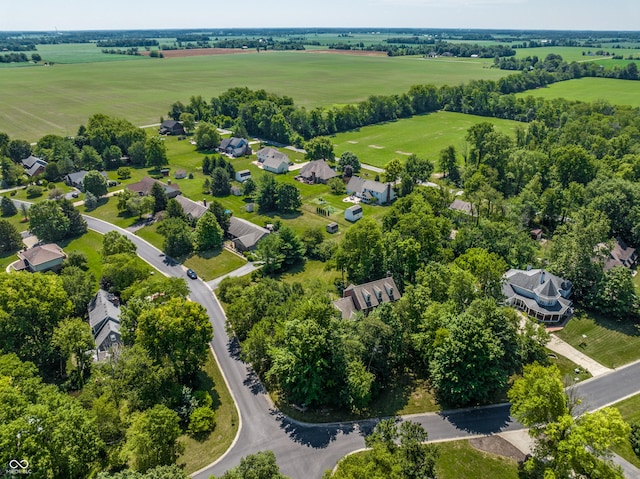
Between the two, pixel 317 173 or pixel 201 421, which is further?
pixel 317 173

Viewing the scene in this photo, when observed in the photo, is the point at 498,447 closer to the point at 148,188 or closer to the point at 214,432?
the point at 214,432

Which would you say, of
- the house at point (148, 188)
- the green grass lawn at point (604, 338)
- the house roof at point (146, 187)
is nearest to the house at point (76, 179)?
the house roof at point (146, 187)

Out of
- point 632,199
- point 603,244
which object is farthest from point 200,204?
point 632,199

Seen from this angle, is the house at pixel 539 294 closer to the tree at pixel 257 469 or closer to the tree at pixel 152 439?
the tree at pixel 257 469

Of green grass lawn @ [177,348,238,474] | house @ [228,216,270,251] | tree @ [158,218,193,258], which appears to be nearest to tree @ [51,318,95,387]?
green grass lawn @ [177,348,238,474]

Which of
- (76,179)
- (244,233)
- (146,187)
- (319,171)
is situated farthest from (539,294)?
(76,179)

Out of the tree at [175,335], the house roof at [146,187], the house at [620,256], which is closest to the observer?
the tree at [175,335]
